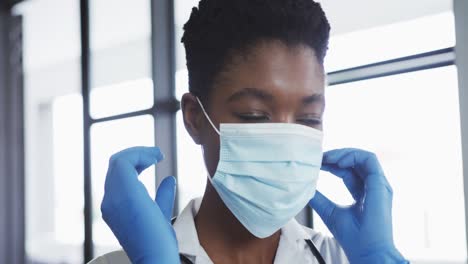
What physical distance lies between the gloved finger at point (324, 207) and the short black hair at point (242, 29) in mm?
275

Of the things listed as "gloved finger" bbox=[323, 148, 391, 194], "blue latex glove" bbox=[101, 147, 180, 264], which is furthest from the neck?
"gloved finger" bbox=[323, 148, 391, 194]

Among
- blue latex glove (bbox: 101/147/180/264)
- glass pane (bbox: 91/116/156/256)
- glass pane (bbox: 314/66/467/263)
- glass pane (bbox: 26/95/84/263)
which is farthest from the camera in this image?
glass pane (bbox: 26/95/84/263)

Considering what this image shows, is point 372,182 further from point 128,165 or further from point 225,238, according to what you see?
point 128,165

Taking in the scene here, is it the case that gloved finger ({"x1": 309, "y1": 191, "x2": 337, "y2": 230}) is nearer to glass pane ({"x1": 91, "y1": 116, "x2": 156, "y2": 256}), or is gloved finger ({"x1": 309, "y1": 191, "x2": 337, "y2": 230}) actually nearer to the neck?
the neck

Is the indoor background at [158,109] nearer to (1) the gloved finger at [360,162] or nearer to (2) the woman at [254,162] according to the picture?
(2) the woman at [254,162]

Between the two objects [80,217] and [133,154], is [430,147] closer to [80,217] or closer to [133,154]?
[133,154]

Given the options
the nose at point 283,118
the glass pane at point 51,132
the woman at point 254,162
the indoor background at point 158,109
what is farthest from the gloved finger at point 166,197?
the glass pane at point 51,132

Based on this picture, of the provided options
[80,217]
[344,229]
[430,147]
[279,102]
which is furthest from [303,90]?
[80,217]

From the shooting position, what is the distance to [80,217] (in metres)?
3.25

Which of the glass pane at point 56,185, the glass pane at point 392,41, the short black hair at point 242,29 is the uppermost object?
the glass pane at point 392,41

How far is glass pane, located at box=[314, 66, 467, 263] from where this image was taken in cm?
166

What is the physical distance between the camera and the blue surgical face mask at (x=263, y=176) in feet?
3.02

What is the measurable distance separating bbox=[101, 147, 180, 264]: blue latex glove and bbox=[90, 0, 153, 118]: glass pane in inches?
71.5

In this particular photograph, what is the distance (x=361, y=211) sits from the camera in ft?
3.16
